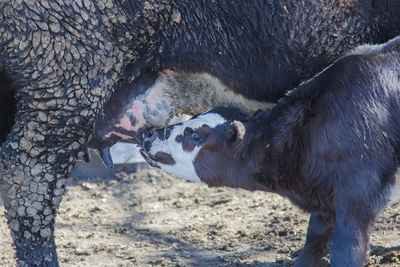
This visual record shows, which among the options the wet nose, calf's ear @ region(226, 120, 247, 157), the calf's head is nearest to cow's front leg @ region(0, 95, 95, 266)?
the wet nose

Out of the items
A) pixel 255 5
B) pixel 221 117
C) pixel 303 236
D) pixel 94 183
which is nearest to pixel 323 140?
pixel 221 117

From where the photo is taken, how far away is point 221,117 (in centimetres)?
478

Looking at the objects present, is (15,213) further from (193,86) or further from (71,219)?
(71,219)

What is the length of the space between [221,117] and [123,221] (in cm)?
210

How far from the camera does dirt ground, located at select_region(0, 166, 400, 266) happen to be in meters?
5.46

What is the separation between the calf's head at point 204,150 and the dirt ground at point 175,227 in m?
0.66

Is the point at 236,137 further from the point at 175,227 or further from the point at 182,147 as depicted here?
the point at 175,227

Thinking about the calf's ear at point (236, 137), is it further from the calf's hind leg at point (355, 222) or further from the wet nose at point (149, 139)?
the calf's hind leg at point (355, 222)

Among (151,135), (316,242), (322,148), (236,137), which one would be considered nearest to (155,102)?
(151,135)

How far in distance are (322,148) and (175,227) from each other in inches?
85.7

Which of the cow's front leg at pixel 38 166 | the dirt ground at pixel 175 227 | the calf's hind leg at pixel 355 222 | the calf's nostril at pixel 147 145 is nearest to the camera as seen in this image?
the calf's hind leg at pixel 355 222

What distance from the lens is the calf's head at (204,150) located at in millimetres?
4730

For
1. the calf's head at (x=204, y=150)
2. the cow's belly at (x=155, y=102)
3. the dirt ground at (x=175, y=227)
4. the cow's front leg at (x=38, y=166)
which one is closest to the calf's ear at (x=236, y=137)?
the calf's head at (x=204, y=150)

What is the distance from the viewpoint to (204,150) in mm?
4762
